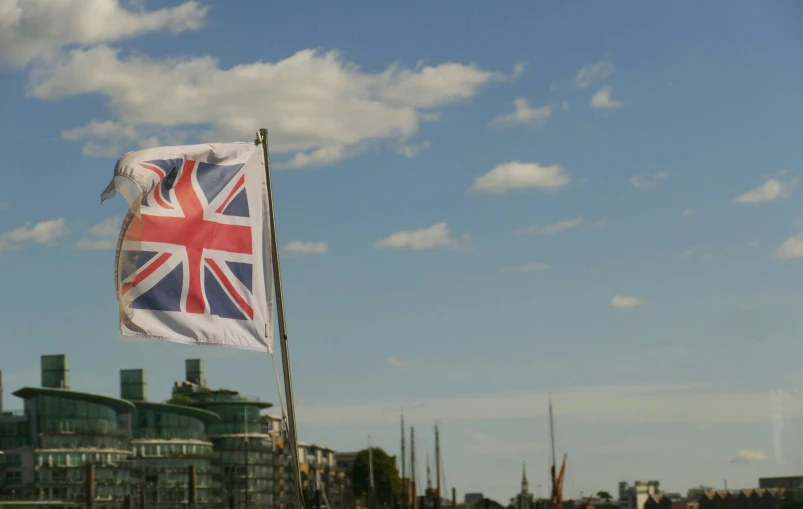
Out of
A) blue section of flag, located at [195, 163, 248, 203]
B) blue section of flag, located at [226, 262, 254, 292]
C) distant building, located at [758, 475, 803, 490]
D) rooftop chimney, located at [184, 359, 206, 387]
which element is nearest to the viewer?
blue section of flag, located at [226, 262, 254, 292]

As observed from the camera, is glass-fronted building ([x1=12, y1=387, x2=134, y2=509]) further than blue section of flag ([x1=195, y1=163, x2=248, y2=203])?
Yes

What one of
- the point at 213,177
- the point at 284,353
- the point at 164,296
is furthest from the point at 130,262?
the point at 284,353

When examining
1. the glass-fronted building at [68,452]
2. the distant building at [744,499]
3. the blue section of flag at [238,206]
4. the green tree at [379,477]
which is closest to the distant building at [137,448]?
the glass-fronted building at [68,452]

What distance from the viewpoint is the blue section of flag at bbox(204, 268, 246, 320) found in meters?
12.9

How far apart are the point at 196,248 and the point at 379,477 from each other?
161 metres

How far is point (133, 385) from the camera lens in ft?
506

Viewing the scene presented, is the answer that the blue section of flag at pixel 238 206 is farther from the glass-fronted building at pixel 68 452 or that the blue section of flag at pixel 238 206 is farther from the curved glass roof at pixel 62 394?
the curved glass roof at pixel 62 394

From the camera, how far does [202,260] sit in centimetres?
1293

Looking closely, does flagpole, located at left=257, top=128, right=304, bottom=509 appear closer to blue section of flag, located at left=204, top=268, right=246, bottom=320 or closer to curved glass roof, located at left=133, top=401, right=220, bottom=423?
blue section of flag, located at left=204, top=268, right=246, bottom=320

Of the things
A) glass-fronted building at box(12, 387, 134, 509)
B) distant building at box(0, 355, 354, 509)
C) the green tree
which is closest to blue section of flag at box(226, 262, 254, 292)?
distant building at box(0, 355, 354, 509)

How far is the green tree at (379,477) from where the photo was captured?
169875 millimetres

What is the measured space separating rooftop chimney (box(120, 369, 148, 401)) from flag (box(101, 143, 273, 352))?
143820 millimetres

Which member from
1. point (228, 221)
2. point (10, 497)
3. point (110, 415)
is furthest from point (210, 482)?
point (228, 221)

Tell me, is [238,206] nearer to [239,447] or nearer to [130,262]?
[130,262]
